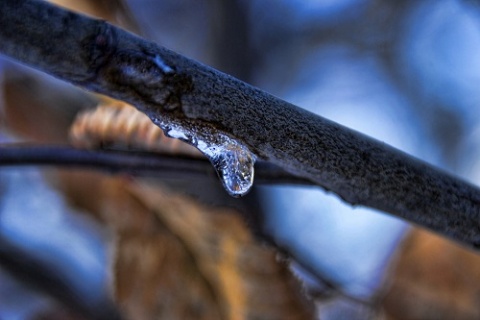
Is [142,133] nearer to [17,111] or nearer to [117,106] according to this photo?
[117,106]

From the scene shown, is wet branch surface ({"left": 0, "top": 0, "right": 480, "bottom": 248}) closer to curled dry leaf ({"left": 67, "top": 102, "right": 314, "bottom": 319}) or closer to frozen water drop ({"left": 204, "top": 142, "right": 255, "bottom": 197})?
frozen water drop ({"left": 204, "top": 142, "right": 255, "bottom": 197})

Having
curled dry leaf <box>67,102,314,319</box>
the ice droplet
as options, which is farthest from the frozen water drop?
curled dry leaf <box>67,102,314,319</box>

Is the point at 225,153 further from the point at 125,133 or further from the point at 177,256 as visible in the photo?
the point at 177,256

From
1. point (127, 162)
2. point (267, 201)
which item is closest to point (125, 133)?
point (127, 162)

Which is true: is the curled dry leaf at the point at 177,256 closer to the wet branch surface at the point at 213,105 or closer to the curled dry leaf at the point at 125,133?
the curled dry leaf at the point at 125,133

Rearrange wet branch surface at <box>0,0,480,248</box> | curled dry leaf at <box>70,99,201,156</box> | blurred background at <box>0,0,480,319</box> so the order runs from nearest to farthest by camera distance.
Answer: wet branch surface at <box>0,0,480,248</box> < curled dry leaf at <box>70,99,201,156</box> < blurred background at <box>0,0,480,319</box>

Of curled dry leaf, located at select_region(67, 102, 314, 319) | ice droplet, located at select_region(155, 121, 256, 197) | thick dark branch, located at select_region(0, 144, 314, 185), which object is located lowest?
ice droplet, located at select_region(155, 121, 256, 197)
